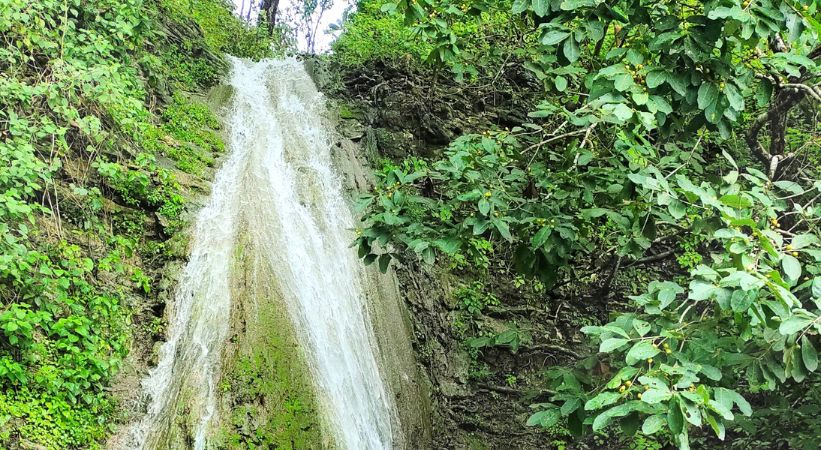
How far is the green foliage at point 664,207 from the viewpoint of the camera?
247 centimetres

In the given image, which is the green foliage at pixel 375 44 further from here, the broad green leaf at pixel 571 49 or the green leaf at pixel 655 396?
the green leaf at pixel 655 396

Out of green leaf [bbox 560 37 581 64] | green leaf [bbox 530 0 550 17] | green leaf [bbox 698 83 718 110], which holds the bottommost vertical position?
green leaf [bbox 698 83 718 110]

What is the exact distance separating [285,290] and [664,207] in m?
3.74

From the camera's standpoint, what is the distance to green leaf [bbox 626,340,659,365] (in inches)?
97.0

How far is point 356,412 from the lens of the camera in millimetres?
5934

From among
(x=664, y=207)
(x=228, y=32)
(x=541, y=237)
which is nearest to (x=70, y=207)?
(x=541, y=237)

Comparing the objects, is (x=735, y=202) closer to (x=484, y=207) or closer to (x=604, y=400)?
(x=604, y=400)

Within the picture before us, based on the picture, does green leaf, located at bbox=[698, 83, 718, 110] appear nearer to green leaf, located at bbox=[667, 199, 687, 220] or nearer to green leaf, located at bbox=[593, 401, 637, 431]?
green leaf, located at bbox=[667, 199, 687, 220]

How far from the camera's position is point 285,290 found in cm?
616

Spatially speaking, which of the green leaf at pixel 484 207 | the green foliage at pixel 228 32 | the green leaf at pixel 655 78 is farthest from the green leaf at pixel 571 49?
the green foliage at pixel 228 32

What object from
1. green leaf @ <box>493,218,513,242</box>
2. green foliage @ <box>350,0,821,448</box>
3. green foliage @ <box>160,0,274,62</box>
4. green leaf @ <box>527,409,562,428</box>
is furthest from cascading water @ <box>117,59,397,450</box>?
green foliage @ <box>160,0,274,62</box>

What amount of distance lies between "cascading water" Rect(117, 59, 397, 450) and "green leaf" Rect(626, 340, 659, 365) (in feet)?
10.4

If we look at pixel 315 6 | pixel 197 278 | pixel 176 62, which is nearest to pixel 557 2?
pixel 197 278

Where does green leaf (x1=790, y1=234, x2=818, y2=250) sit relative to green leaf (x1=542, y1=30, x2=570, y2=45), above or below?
below
